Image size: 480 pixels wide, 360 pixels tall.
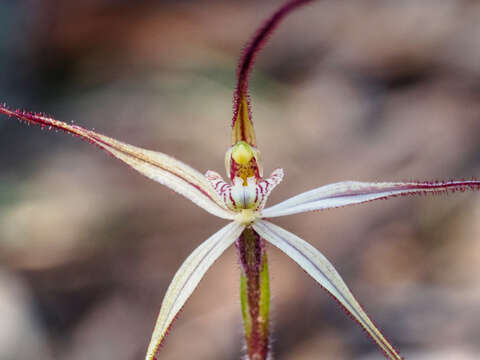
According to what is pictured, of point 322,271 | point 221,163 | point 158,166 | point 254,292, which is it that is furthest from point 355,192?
point 221,163

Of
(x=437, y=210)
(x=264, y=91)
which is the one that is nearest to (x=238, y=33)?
(x=264, y=91)

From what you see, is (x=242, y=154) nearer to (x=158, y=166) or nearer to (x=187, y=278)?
(x=158, y=166)

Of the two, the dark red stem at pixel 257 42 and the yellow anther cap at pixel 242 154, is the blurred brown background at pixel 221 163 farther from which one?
the dark red stem at pixel 257 42

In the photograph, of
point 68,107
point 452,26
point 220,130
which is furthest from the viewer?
point 452,26

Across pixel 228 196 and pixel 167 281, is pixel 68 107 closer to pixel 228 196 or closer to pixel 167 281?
pixel 167 281

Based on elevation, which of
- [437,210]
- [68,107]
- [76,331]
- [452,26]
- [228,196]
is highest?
[452,26]

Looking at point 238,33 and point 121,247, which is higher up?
point 238,33

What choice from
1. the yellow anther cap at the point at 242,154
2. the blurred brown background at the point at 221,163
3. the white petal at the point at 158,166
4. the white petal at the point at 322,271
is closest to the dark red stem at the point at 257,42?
the yellow anther cap at the point at 242,154
